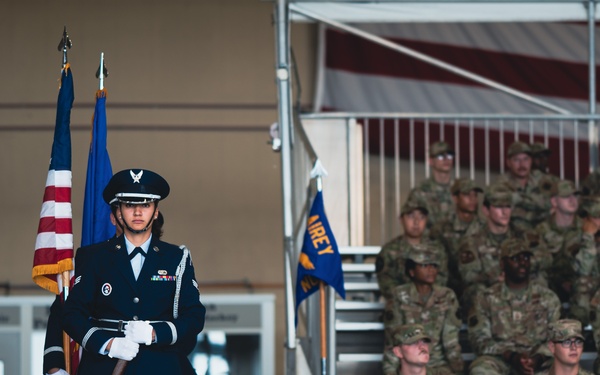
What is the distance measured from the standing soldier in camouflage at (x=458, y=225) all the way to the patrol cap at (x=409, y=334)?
116cm

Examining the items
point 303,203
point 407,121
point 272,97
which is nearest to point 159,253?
point 303,203

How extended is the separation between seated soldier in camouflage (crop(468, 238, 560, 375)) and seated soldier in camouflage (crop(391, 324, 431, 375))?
1.50 ft

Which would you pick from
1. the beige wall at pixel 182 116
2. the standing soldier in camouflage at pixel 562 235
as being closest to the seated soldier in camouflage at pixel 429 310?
the standing soldier in camouflage at pixel 562 235

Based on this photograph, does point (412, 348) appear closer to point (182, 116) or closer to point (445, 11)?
point (445, 11)

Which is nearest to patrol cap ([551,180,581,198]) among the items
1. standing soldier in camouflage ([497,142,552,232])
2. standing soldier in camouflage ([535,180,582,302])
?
standing soldier in camouflage ([535,180,582,302])

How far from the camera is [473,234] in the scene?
7.84 meters

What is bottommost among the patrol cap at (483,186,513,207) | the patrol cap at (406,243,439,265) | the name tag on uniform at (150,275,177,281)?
the patrol cap at (406,243,439,265)

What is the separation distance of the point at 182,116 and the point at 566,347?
18.5 ft

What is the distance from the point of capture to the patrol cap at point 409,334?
6.47 m

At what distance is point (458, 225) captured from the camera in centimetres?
808

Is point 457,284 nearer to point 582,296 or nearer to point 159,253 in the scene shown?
point 582,296

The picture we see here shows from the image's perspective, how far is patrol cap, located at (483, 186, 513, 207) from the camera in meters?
7.70

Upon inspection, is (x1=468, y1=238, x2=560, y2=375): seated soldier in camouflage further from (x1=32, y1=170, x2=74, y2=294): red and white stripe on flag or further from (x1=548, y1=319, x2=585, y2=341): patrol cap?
(x1=32, y1=170, x2=74, y2=294): red and white stripe on flag

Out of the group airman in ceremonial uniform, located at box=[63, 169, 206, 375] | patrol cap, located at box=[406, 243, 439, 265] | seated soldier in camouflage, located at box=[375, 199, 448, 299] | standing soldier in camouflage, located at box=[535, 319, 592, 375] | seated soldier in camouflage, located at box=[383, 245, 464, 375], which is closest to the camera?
airman in ceremonial uniform, located at box=[63, 169, 206, 375]
